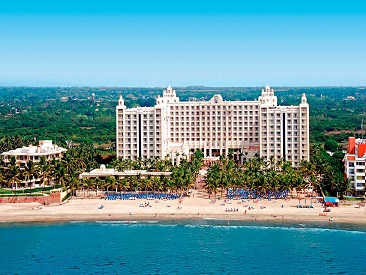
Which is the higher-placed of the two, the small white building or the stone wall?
the small white building

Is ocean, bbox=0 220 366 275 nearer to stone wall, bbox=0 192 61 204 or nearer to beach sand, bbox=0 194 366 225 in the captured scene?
beach sand, bbox=0 194 366 225

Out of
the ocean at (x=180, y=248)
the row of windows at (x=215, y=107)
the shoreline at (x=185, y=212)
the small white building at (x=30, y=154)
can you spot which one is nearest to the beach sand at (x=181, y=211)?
the shoreline at (x=185, y=212)

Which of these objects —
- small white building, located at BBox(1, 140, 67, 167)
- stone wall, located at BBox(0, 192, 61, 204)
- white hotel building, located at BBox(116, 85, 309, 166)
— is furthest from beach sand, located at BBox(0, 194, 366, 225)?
white hotel building, located at BBox(116, 85, 309, 166)

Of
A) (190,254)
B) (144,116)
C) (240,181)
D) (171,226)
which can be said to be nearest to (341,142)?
(144,116)

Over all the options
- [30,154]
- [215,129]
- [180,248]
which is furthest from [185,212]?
[215,129]

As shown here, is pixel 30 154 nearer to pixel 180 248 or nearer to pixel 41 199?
pixel 41 199
